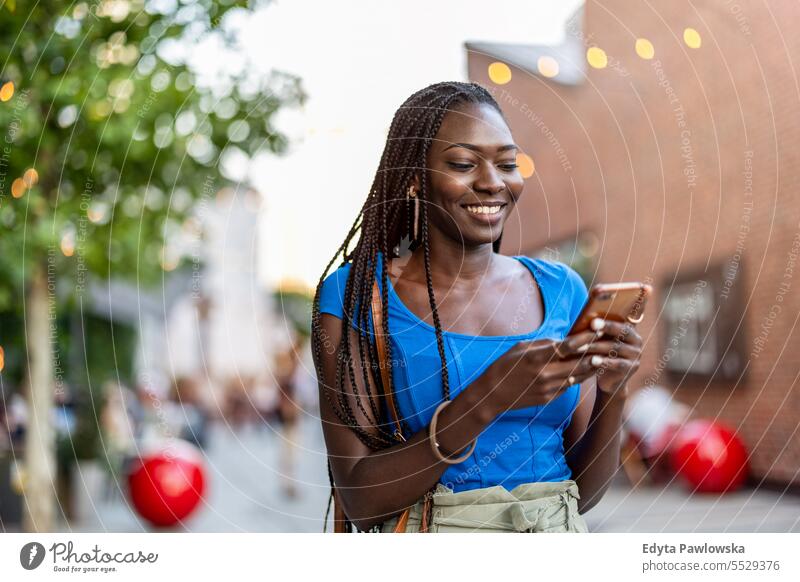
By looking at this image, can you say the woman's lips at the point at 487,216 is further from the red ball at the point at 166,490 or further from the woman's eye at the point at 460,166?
the red ball at the point at 166,490

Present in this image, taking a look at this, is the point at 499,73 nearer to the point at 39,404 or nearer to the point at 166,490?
the point at 39,404

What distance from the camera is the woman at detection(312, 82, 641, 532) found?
1.48 metres

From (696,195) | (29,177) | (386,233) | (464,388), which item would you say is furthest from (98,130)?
(696,195)

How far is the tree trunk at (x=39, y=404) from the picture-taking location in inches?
162

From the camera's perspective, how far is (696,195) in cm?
650

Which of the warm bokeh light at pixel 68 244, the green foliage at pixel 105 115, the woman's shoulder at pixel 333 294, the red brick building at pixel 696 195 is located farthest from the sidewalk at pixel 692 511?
the warm bokeh light at pixel 68 244

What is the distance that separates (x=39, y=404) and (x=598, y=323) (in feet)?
11.2

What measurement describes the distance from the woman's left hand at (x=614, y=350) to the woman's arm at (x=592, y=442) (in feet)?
0.29

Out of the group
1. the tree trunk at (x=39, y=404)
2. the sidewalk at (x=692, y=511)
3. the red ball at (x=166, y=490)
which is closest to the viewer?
the sidewalk at (x=692, y=511)

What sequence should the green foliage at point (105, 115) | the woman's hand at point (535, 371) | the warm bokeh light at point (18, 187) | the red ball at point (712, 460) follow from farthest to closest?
the red ball at point (712, 460) → the warm bokeh light at point (18, 187) → the green foliage at point (105, 115) → the woman's hand at point (535, 371)

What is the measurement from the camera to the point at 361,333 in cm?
151
